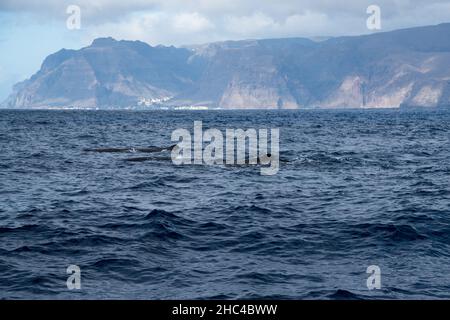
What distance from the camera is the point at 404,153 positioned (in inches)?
2197

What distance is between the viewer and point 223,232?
22.8 m

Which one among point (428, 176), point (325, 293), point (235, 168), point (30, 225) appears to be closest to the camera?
point (325, 293)

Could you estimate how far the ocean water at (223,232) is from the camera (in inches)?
651

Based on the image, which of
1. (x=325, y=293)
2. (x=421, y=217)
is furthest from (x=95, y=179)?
(x=325, y=293)

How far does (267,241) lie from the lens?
21.4 meters

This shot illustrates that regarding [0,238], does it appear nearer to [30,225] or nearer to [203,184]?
[30,225]

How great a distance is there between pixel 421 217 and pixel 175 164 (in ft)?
76.2

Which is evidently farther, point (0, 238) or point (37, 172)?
point (37, 172)

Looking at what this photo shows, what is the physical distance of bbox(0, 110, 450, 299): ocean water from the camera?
16.5m
